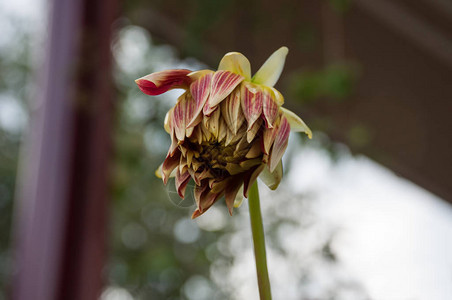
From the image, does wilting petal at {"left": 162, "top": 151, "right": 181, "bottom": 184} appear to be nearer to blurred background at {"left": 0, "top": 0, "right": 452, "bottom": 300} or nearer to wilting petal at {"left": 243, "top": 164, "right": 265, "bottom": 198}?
wilting petal at {"left": 243, "top": 164, "right": 265, "bottom": 198}

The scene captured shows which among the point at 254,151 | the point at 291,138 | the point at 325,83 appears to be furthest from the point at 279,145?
the point at 325,83

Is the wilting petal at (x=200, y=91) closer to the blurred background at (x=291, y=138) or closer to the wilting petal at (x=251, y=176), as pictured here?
the wilting petal at (x=251, y=176)

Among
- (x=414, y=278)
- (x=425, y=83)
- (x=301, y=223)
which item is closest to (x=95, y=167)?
(x=301, y=223)

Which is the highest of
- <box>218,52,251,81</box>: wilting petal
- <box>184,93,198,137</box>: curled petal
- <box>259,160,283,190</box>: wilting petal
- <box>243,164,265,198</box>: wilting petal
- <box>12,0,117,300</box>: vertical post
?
<box>12,0,117,300</box>: vertical post

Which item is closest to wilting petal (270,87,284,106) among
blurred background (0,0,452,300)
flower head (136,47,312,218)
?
flower head (136,47,312,218)

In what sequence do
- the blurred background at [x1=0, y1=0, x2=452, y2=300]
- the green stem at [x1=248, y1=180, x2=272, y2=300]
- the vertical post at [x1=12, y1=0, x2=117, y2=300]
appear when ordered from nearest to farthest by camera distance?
the green stem at [x1=248, y1=180, x2=272, y2=300], the blurred background at [x1=0, y1=0, x2=452, y2=300], the vertical post at [x1=12, y1=0, x2=117, y2=300]

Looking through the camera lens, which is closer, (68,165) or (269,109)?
(269,109)

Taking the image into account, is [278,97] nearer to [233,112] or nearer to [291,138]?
[233,112]
